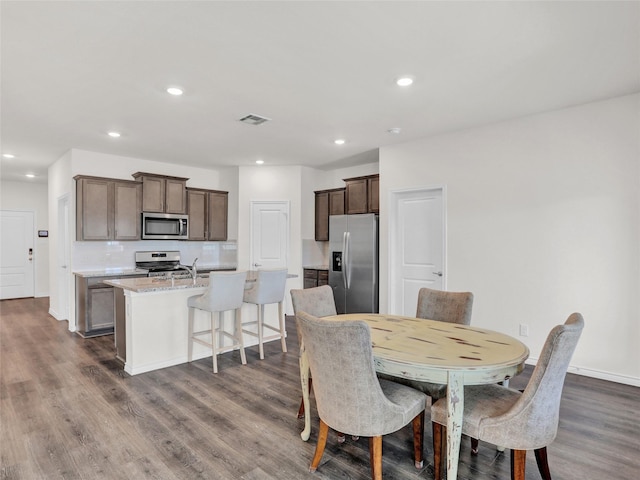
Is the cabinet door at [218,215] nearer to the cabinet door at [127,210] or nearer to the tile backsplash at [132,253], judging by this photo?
the tile backsplash at [132,253]

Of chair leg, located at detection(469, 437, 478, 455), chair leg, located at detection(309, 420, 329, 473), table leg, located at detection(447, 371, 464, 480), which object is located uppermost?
table leg, located at detection(447, 371, 464, 480)

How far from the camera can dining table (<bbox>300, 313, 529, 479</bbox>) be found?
5.91ft

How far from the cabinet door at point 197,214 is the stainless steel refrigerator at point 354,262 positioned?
7.62 ft

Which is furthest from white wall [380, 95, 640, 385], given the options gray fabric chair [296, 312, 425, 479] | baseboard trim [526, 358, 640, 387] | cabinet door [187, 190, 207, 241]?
cabinet door [187, 190, 207, 241]

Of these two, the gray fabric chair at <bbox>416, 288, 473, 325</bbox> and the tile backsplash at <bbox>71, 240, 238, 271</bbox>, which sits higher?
the tile backsplash at <bbox>71, 240, 238, 271</bbox>

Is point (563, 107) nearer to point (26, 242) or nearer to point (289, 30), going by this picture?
point (289, 30)

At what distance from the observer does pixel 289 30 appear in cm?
229

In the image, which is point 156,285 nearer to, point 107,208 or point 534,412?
point 107,208

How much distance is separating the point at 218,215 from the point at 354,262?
2781 mm

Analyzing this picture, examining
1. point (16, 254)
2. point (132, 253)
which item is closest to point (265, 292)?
point (132, 253)

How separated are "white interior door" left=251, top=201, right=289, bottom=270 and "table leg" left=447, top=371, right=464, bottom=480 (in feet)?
15.7

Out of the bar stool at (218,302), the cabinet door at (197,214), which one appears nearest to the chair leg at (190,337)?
the bar stool at (218,302)

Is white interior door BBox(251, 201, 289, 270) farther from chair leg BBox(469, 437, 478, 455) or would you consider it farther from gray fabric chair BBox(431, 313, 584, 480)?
gray fabric chair BBox(431, 313, 584, 480)

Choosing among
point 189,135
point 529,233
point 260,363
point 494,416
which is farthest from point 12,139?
point 529,233
